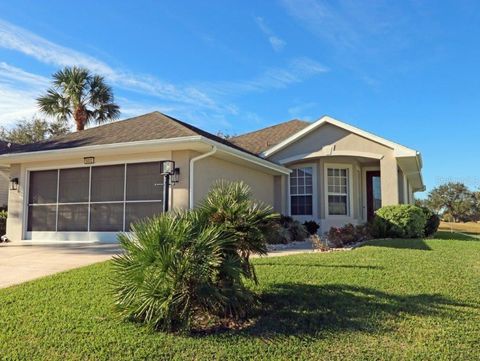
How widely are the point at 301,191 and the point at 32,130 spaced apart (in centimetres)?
2920

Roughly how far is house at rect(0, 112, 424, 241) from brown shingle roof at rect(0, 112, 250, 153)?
0.06 metres

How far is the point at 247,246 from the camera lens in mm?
5656

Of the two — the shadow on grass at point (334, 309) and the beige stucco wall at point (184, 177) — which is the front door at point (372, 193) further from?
the shadow on grass at point (334, 309)

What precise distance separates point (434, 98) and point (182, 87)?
1122cm

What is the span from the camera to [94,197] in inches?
533

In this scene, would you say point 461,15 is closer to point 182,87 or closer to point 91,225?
point 182,87

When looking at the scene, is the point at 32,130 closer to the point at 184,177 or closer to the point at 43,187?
the point at 43,187

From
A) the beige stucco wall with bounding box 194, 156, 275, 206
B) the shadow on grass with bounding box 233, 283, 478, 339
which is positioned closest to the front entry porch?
the beige stucco wall with bounding box 194, 156, 275, 206

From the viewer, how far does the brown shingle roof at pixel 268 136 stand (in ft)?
64.7

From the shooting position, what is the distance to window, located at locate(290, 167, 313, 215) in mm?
17766

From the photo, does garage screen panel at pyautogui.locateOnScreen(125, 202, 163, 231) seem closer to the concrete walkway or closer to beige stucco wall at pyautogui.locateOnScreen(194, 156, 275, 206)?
the concrete walkway

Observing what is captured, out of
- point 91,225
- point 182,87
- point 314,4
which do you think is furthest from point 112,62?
point 314,4

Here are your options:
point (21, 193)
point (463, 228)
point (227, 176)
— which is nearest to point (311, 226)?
point (227, 176)

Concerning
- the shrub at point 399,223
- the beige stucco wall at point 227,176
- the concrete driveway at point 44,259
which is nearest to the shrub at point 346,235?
the shrub at point 399,223
